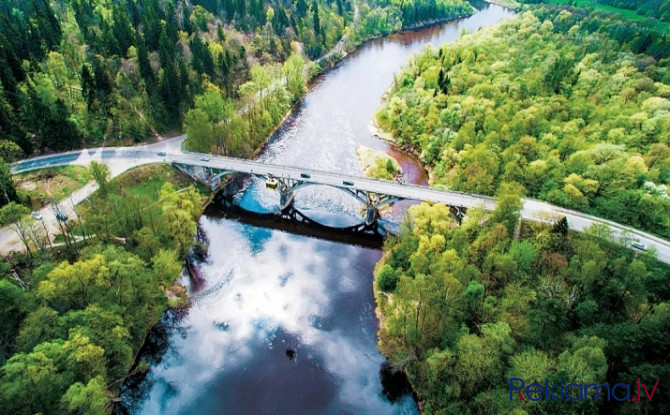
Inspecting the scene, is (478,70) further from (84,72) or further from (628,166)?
(84,72)

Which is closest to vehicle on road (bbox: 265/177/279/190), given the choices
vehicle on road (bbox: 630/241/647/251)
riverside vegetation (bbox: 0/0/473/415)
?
riverside vegetation (bbox: 0/0/473/415)

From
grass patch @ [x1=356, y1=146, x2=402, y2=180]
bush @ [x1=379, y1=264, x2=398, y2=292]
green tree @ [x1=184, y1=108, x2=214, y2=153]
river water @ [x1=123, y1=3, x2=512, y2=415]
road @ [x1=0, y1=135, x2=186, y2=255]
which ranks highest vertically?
green tree @ [x1=184, y1=108, x2=214, y2=153]

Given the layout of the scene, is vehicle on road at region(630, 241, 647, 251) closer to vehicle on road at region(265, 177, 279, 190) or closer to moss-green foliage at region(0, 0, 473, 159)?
vehicle on road at region(265, 177, 279, 190)

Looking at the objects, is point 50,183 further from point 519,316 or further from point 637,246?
point 637,246

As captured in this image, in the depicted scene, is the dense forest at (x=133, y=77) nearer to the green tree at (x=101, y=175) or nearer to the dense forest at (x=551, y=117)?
the green tree at (x=101, y=175)

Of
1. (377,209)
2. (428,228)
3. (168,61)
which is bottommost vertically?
(377,209)

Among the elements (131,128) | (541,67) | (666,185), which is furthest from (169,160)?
(541,67)
